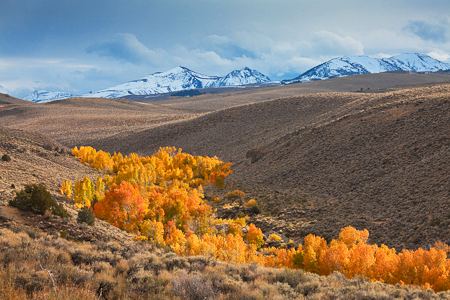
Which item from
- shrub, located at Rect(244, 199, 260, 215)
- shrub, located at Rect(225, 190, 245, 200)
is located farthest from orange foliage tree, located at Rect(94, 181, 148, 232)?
shrub, located at Rect(225, 190, 245, 200)

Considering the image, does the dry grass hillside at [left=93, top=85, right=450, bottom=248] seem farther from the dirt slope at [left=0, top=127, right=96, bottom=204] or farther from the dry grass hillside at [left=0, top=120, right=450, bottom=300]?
the dry grass hillside at [left=0, top=120, right=450, bottom=300]

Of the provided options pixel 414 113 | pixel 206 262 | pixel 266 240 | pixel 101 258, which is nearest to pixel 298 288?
pixel 206 262

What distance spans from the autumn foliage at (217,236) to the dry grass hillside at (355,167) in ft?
14.3

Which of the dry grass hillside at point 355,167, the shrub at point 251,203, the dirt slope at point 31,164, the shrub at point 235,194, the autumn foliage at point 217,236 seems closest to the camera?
the autumn foliage at point 217,236

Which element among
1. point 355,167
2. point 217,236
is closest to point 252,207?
point 217,236

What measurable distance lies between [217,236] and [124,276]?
98.3 feet

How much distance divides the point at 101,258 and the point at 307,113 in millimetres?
102303

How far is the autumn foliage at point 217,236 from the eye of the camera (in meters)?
26.5

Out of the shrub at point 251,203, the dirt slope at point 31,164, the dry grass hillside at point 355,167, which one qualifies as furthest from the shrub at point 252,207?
the dirt slope at point 31,164

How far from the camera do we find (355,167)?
60156mm

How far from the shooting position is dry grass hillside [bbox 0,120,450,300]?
10914 millimetres

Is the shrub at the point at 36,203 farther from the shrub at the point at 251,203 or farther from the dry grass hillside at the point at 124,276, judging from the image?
the shrub at the point at 251,203

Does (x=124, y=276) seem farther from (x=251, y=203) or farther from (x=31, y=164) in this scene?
(x=251, y=203)

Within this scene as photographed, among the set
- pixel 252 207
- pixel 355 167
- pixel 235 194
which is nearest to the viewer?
pixel 252 207
